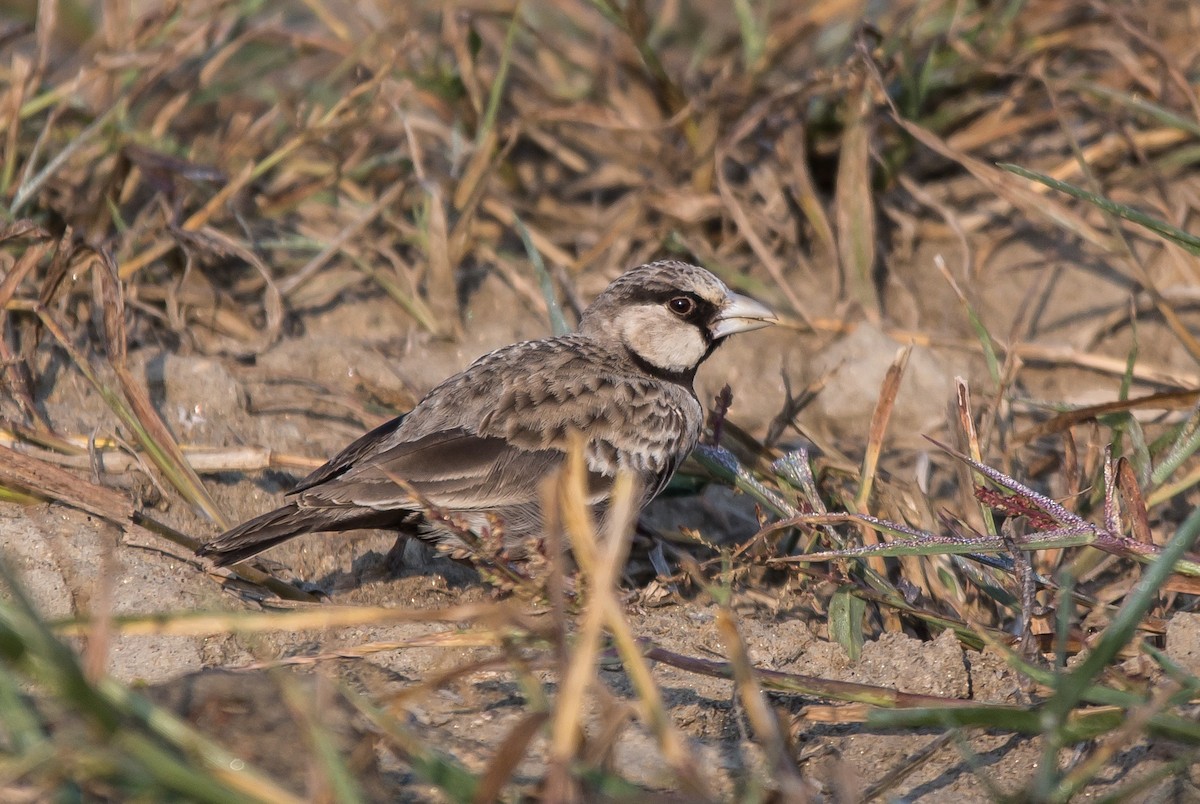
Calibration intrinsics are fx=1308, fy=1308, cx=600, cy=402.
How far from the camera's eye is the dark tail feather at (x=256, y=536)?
12.5 feet

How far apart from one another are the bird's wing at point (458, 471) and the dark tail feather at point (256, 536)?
122 mm

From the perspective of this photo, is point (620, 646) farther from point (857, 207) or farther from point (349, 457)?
point (857, 207)

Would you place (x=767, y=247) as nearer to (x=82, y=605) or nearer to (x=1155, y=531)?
(x=1155, y=531)

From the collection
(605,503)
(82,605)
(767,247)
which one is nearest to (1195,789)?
(605,503)

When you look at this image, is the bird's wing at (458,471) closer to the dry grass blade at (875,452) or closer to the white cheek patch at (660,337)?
the white cheek patch at (660,337)

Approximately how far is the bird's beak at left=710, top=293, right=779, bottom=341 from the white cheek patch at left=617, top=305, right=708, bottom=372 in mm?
86

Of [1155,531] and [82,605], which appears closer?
[82,605]

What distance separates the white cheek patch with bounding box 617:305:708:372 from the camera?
199 inches

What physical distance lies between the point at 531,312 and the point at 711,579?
6.60 feet

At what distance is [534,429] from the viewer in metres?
4.42

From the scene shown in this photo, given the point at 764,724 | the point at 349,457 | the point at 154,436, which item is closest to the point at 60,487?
the point at 154,436

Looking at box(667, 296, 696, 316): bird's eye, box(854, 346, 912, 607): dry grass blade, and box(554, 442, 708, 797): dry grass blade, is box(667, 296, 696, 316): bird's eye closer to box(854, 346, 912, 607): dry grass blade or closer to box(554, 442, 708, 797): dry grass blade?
box(854, 346, 912, 607): dry grass blade

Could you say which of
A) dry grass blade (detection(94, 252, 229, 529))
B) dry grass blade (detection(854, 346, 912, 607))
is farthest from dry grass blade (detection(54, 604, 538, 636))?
dry grass blade (detection(854, 346, 912, 607))

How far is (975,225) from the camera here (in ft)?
20.9
